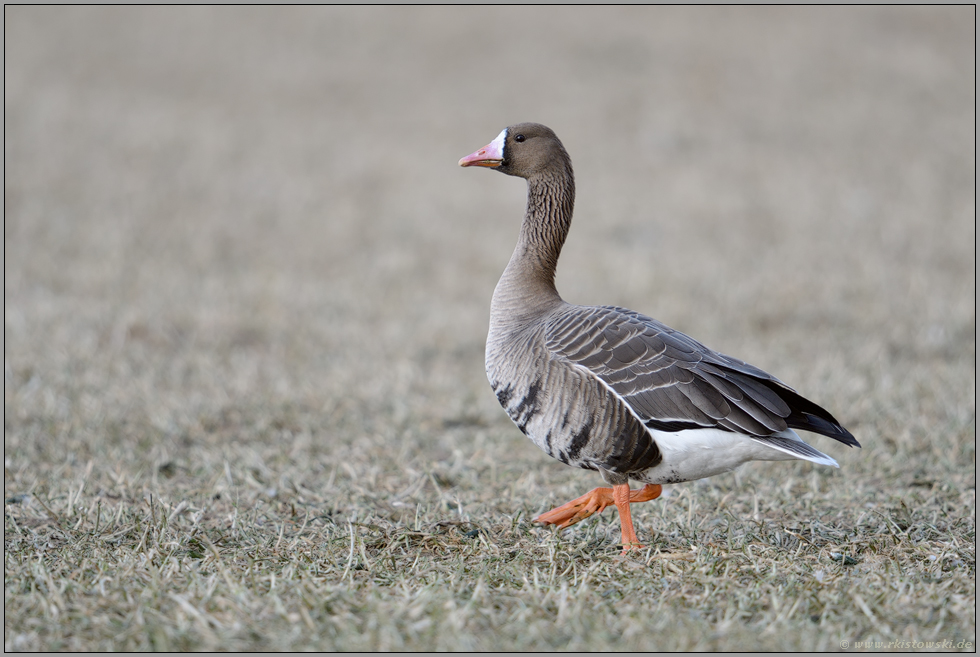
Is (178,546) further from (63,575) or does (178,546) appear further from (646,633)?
(646,633)

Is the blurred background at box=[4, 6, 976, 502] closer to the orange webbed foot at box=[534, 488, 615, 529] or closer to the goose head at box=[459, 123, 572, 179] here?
the orange webbed foot at box=[534, 488, 615, 529]

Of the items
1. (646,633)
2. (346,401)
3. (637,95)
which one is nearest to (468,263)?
(346,401)

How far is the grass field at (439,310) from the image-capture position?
11.6 feet

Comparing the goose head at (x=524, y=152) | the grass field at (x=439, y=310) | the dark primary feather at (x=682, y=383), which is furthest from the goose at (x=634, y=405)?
the goose head at (x=524, y=152)

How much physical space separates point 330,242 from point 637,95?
8.01 metres

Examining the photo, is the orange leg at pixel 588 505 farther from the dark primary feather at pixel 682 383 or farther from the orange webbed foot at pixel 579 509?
the dark primary feather at pixel 682 383

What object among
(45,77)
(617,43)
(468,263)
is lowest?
(468,263)

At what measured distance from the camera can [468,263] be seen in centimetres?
1173

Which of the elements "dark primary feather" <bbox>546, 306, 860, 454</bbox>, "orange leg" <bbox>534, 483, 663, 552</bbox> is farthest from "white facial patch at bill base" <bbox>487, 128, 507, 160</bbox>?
"orange leg" <bbox>534, 483, 663, 552</bbox>

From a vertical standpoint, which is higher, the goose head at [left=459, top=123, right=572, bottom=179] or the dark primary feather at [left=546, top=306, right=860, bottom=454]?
the goose head at [left=459, top=123, right=572, bottom=179]

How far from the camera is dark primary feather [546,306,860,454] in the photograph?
3.95 metres

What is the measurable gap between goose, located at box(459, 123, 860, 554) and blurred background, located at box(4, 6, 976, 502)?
1926 mm

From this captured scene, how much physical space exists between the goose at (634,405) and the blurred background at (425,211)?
193 cm

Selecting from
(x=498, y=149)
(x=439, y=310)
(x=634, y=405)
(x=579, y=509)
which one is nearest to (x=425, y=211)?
(x=439, y=310)
